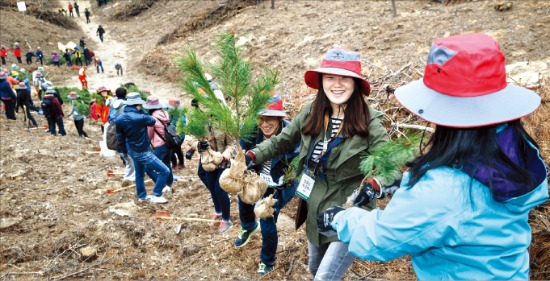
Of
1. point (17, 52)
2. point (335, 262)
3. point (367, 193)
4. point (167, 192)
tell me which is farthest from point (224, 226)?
point (17, 52)

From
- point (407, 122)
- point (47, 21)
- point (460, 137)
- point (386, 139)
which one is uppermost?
point (47, 21)

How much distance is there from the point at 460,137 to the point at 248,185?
1.61 metres

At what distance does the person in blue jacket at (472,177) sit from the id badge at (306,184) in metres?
1.09

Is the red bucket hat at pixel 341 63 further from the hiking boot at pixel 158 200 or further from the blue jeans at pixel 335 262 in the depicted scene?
the hiking boot at pixel 158 200

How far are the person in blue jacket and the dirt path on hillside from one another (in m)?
12.1

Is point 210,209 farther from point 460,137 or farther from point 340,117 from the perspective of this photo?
point 460,137

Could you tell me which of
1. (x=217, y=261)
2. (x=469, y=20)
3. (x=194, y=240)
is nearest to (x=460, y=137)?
(x=217, y=261)

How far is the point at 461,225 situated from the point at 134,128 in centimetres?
429

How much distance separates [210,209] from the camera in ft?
16.7

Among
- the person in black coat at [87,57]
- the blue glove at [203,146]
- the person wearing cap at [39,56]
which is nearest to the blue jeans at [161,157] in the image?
the blue glove at [203,146]

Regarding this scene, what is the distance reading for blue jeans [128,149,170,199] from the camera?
4.99 m

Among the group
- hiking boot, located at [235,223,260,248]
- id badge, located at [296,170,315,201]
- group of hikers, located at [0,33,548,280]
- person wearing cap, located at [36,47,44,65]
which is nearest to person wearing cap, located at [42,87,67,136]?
hiking boot, located at [235,223,260,248]

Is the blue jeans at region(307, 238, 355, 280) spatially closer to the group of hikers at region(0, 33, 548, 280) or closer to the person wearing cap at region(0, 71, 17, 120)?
the group of hikers at region(0, 33, 548, 280)

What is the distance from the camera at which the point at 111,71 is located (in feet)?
64.6
